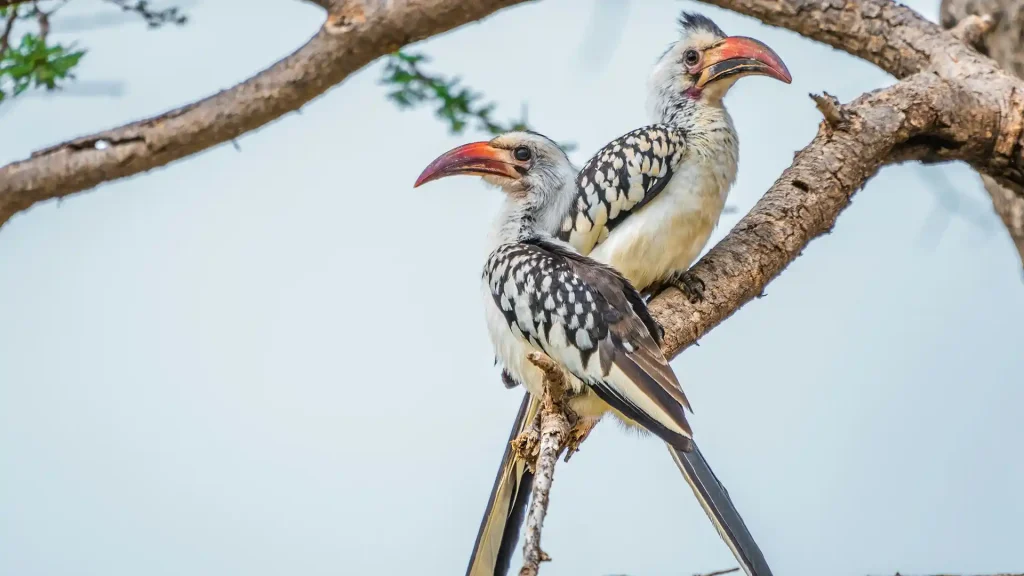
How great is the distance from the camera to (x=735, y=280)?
9.22 ft

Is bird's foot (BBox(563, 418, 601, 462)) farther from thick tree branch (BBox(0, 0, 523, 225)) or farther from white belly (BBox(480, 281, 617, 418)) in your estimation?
thick tree branch (BBox(0, 0, 523, 225))

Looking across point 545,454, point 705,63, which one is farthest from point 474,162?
point 545,454

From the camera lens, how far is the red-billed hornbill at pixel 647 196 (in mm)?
2605

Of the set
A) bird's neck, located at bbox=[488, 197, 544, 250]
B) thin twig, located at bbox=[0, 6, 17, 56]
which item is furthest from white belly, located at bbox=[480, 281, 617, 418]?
thin twig, located at bbox=[0, 6, 17, 56]

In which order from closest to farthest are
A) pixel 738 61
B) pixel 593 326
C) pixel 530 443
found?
pixel 530 443
pixel 593 326
pixel 738 61

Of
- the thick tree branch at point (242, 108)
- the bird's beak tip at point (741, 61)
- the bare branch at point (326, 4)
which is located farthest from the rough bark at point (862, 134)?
the bare branch at point (326, 4)

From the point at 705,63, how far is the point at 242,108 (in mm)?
1455

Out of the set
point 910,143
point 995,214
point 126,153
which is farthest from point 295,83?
point 995,214

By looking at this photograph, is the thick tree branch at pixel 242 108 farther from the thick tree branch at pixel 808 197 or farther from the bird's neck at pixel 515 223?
the thick tree branch at pixel 808 197

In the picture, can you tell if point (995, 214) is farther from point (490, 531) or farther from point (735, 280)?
point (490, 531)

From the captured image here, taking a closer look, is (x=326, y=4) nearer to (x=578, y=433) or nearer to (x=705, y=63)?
(x=705, y=63)

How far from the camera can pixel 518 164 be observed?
3.05 meters

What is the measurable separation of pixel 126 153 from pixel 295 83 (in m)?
0.52

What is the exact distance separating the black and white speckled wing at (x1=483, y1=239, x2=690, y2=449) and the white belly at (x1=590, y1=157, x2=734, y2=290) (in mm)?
253
